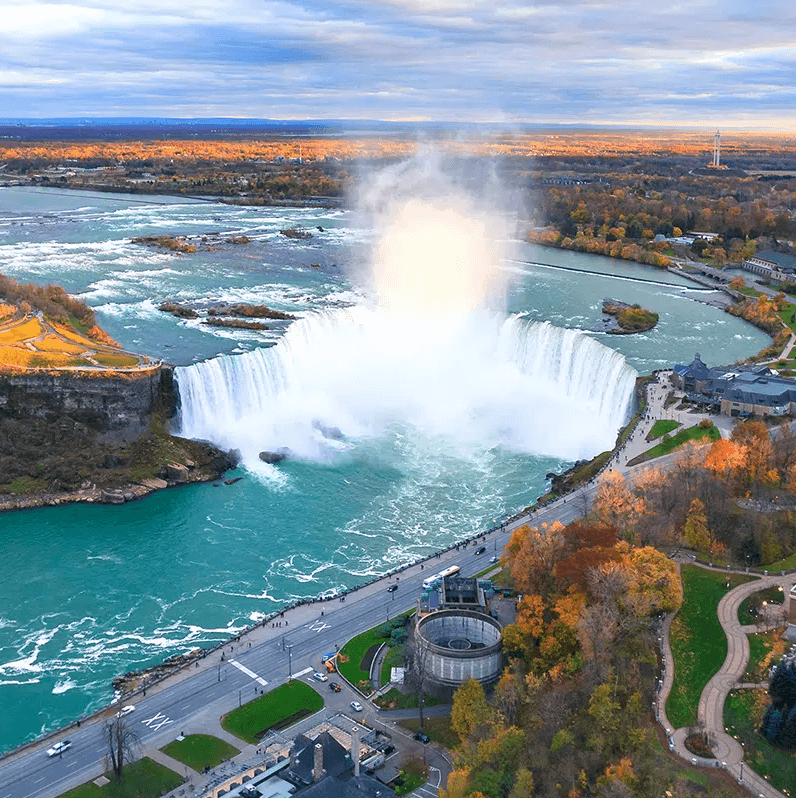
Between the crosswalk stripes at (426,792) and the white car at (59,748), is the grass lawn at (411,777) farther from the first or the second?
the white car at (59,748)

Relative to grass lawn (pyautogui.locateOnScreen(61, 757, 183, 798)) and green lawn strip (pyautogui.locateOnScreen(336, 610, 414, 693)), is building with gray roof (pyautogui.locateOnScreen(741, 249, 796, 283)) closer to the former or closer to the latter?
green lawn strip (pyautogui.locateOnScreen(336, 610, 414, 693))

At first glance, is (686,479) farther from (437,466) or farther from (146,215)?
(146,215)

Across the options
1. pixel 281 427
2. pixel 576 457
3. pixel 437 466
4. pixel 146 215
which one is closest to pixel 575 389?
pixel 576 457

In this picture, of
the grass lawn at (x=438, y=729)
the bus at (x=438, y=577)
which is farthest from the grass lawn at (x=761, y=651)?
the bus at (x=438, y=577)

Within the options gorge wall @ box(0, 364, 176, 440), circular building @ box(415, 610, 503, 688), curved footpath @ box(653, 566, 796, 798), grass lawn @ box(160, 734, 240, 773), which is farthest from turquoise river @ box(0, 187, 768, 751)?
curved footpath @ box(653, 566, 796, 798)

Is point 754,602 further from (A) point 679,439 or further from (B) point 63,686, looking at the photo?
(B) point 63,686

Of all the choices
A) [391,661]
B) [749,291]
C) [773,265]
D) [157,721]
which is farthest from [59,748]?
[773,265]
